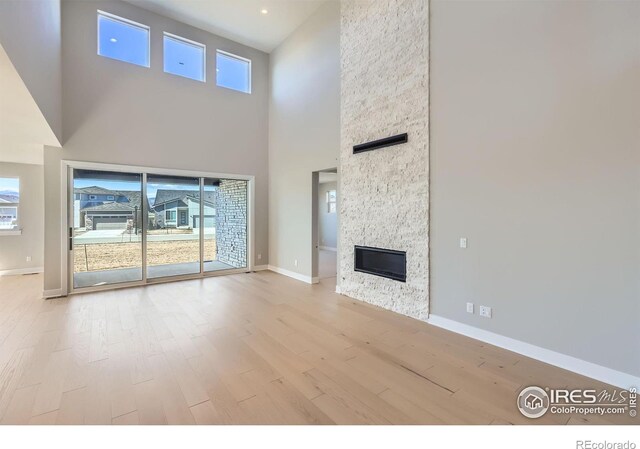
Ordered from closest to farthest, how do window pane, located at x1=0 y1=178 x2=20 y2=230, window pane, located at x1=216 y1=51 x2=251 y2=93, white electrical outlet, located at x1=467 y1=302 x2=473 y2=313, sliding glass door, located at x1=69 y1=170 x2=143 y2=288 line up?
1. white electrical outlet, located at x1=467 y1=302 x2=473 y2=313
2. sliding glass door, located at x1=69 y1=170 x2=143 y2=288
3. window pane, located at x1=0 y1=178 x2=20 y2=230
4. window pane, located at x1=216 y1=51 x2=251 y2=93

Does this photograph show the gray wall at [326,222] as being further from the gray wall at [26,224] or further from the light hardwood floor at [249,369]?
the gray wall at [26,224]

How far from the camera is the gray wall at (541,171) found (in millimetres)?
2410

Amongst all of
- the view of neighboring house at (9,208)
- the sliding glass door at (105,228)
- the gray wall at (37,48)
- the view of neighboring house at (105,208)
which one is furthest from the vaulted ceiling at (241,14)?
the view of neighboring house at (9,208)

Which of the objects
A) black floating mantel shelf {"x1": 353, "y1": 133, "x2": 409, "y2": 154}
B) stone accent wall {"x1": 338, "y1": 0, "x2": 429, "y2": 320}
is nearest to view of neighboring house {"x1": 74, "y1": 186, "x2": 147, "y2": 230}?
stone accent wall {"x1": 338, "y1": 0, "x2": 429, "y2": 320}

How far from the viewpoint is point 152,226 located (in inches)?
232

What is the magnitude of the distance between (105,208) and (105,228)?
1.29 feet

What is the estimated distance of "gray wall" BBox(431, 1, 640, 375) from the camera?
2410 millimetres

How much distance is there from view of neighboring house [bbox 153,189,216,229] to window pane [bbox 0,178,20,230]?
3647mm

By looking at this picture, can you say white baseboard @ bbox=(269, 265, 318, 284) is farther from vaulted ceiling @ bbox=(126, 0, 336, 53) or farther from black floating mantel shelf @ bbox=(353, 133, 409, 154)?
vaulted ceiling @ bbox=(126, 0, 336, 53)

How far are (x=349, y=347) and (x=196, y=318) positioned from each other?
2.22 metres

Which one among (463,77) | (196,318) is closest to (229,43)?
(463,77)

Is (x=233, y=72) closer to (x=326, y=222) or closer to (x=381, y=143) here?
(x=381, y=143)

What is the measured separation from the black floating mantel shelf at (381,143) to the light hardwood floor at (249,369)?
8.47ft

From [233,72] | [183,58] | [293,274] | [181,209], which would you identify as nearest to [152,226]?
[181,209]
